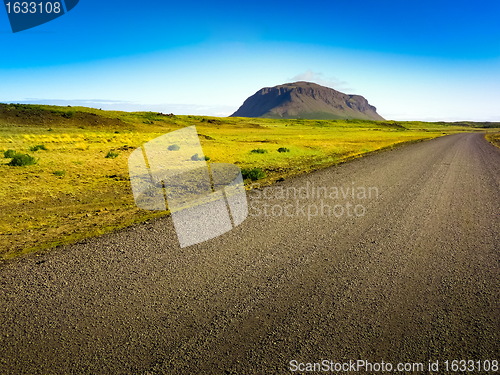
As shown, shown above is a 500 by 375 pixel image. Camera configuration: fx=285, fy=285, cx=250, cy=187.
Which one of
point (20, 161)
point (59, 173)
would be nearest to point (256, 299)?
point (59, 173)

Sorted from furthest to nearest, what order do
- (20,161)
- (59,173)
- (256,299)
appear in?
(20,161) < (59,173) < (256,299)

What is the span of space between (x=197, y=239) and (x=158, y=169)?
10.00m

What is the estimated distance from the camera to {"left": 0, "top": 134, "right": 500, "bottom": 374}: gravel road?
2.75 metres

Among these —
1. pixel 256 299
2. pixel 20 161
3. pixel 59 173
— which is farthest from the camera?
pixel 20 161

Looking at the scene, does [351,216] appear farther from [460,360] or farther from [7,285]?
[7,285]

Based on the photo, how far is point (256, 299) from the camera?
3.57 metres

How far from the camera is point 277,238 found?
5.46 meters

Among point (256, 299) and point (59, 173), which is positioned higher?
point (256, 299)

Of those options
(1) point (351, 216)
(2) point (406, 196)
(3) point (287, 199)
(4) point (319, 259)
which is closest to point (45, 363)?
(4) point (319, 259)

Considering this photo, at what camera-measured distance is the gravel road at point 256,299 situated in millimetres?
2746

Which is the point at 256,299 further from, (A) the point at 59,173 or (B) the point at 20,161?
(B) the point at 20,161

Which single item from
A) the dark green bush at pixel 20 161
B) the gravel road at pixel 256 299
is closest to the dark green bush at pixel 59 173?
the dark green bush at pixel 20 161

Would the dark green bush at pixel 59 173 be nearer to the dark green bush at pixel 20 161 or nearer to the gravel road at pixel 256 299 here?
the dark green bush at pixel 20 161

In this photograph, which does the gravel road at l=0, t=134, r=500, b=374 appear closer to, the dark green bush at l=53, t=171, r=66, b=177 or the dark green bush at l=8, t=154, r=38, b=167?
the dark green bush at l=53, t=171, r=66, b=177
